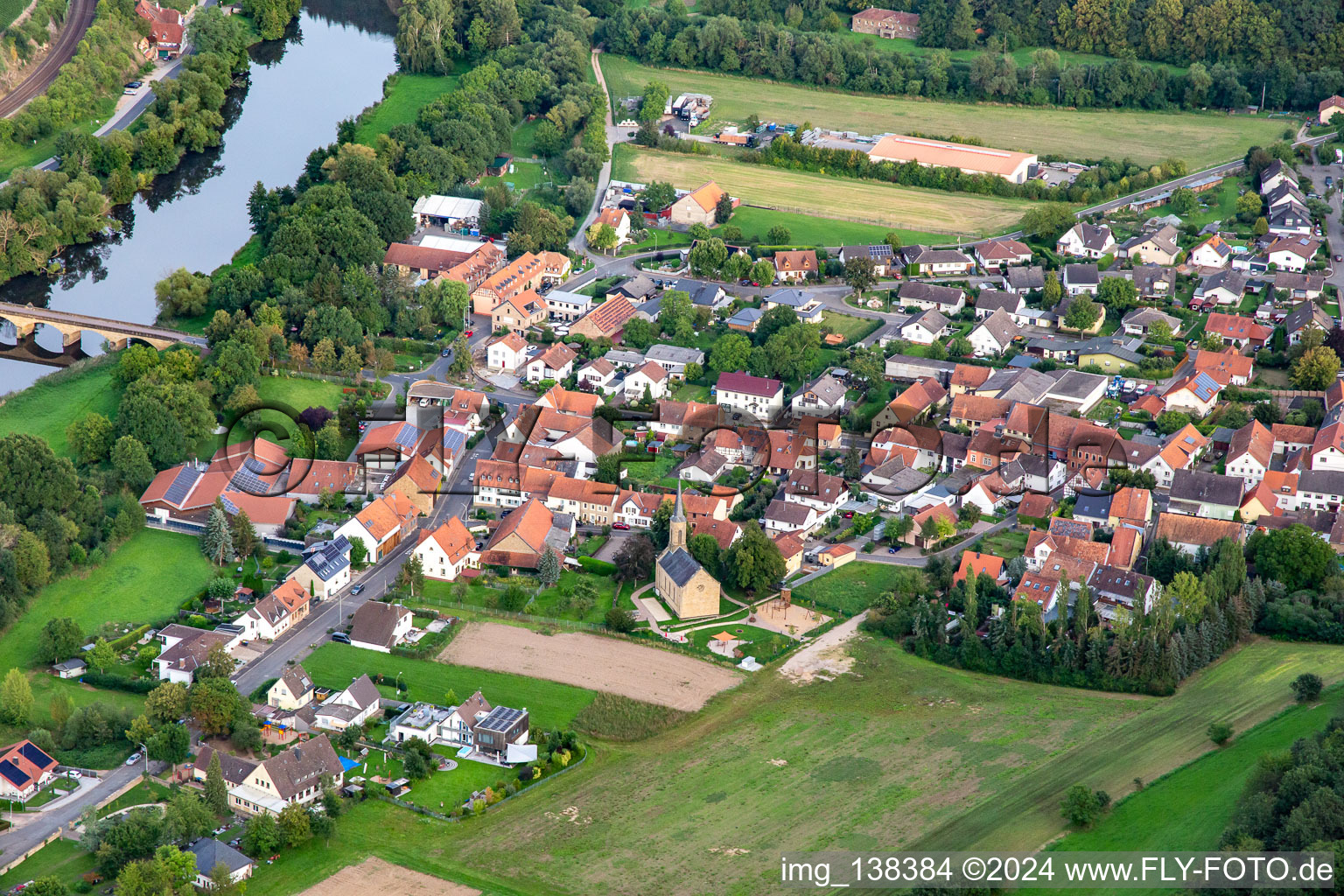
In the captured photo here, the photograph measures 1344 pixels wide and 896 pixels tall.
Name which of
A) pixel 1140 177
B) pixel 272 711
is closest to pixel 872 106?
pixel 1140 177

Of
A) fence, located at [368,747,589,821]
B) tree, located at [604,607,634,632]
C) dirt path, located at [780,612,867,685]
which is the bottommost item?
fence, located at [368,747,589,821]

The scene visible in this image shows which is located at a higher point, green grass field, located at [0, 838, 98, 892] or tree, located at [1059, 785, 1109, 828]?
tree, located at [1059, 785, 1109, 828]

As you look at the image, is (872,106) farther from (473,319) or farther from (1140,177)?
(473,319)

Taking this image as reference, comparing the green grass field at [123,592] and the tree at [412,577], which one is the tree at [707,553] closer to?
the tree at [412,577]

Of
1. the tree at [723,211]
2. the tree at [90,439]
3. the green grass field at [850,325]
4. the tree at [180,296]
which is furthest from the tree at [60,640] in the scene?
the tree at [723,211]

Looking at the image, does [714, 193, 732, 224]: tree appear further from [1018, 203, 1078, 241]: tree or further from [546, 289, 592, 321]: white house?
[1018, 203, 1078, 241]: tree

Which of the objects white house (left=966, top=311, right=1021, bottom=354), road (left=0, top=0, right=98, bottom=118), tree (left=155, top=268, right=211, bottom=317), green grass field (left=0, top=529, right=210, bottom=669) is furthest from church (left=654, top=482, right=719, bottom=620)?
road (left=0, top=0, right=98, bottom=118)

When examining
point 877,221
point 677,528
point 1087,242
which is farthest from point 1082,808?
point 877,221
